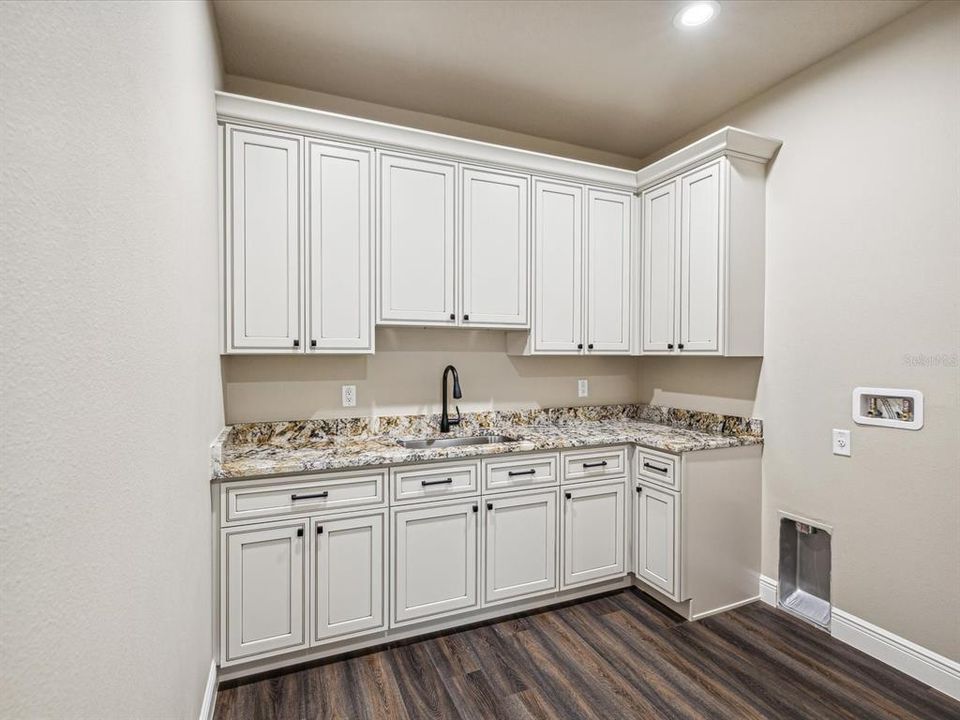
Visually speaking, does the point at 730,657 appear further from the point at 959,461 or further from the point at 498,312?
the point at 498,312

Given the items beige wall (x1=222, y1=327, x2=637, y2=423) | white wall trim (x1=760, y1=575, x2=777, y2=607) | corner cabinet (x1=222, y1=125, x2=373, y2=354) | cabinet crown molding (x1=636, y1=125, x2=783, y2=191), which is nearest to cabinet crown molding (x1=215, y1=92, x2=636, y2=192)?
corner cabinet (x1=222, y1=125, x2=373, y2=354)

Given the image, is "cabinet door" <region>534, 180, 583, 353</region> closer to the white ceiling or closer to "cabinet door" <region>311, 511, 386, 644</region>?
the white ceiling

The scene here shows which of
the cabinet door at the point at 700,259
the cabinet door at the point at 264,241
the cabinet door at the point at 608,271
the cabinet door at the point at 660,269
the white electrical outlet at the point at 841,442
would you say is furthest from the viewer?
the cabinet door at the point at 608,271

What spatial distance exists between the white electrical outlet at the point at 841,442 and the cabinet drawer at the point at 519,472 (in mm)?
1428

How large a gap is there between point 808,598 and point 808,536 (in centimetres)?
34

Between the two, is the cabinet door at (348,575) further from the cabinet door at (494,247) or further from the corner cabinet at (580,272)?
the corner cabinet at (580,272)

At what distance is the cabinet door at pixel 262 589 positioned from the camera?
2.04m

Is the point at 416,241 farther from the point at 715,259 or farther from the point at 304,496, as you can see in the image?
the point at 715,259

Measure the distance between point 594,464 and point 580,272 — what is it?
1.22 meters

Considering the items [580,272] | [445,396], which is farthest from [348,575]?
[580,272]

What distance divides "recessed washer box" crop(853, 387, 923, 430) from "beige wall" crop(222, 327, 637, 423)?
61.4 inches

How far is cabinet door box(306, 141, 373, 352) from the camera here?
244 centimetres

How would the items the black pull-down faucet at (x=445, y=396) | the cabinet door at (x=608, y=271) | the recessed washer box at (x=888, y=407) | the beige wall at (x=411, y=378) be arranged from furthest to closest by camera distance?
the cabinet door at (x=608, y=271) → the black pull-down faucet at (x=445, y=396) → the beige wall at (x=411, y=378) → the recessed washer box at (x=888, y=407)

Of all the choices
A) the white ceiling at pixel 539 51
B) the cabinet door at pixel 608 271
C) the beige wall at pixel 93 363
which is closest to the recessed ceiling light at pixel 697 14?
the white ceiling at pixel 539 51
